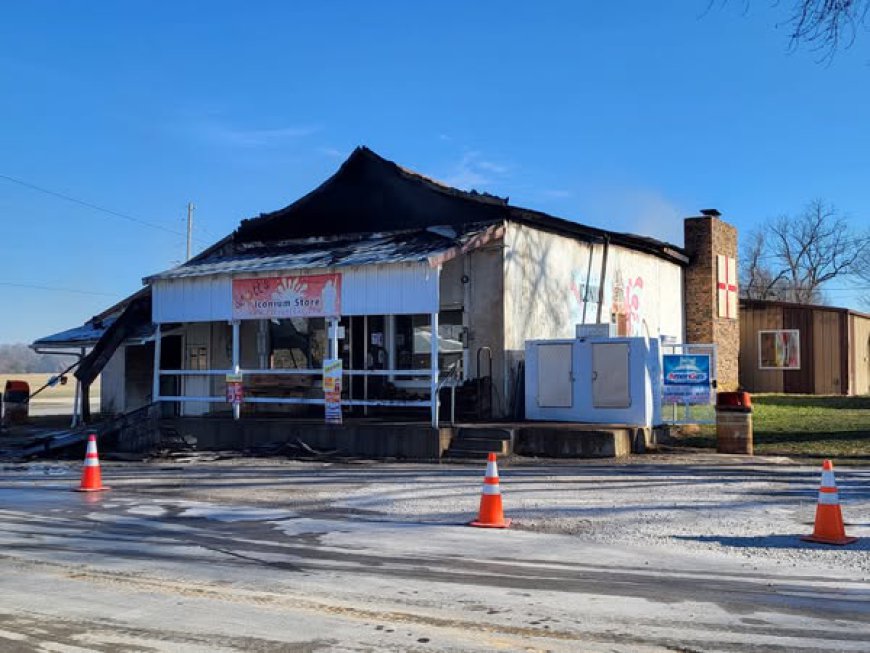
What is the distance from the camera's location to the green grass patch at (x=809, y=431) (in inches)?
637

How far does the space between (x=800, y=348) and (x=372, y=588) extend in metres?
28.3

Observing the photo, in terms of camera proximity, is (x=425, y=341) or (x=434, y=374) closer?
(x=434, y=374)

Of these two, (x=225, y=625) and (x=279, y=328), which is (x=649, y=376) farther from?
(x=225, y=625)

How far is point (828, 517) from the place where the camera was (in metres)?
8.56

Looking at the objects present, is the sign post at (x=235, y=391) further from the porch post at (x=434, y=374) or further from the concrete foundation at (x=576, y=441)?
the concrete foundation at (x=576, y=441)

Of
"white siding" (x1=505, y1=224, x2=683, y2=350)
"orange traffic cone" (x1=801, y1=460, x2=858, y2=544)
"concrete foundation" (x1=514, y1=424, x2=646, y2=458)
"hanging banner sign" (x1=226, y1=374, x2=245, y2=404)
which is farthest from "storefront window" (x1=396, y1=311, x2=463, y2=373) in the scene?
"orange traffic cone" (x1=801, y1=460, x2=858, y2=544)

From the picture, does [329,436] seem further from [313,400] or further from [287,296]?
[287,296]

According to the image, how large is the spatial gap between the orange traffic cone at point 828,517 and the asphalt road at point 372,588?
41.6 inches

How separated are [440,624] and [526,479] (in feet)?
24.8

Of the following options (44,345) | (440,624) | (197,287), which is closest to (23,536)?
(440,624)

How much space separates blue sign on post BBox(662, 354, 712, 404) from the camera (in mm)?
16812

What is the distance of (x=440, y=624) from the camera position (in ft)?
18.9

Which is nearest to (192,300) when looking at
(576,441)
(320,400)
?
(320,400)

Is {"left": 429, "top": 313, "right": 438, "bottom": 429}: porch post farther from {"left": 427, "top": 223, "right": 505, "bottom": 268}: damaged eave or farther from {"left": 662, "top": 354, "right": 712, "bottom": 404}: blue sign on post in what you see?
{"left": 662, "top": 354, "right": 712, "bottom": 404}: blue sign on post
